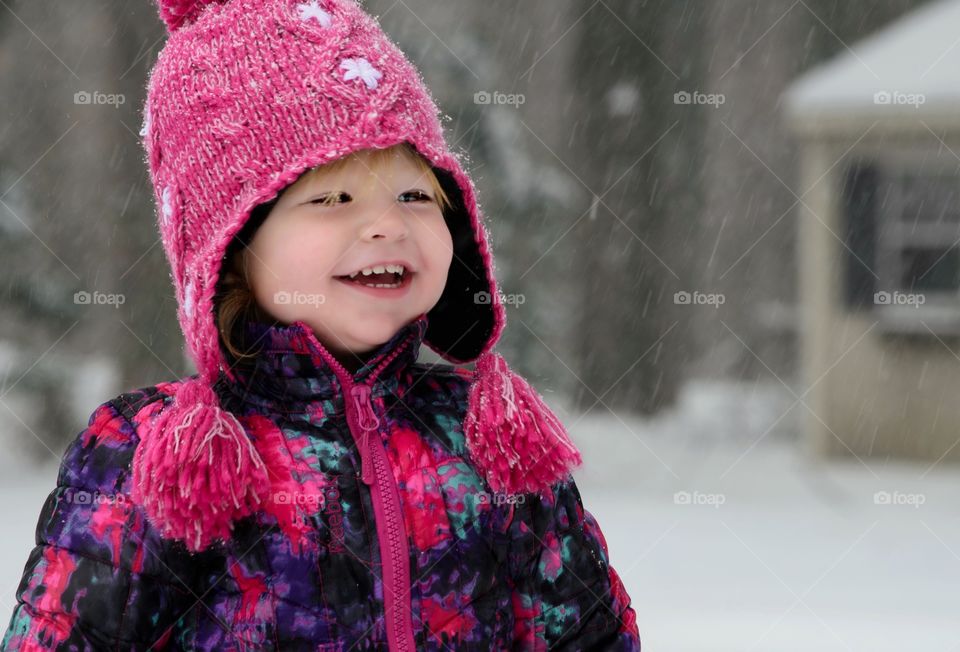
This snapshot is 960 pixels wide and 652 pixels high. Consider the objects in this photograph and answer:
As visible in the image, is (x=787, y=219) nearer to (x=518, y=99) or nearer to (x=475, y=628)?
(x=518, y=99)

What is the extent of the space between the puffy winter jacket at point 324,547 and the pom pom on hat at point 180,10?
64 centimetres

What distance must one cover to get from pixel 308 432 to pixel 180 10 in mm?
813

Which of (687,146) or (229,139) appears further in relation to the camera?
(687,146)

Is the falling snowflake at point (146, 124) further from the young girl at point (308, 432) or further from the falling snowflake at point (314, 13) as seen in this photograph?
the falling snowflake at point (314, 13)

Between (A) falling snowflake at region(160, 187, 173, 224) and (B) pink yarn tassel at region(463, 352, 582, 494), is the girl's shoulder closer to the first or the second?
(A) falling snowflake at region(160, 187, 173, 224)

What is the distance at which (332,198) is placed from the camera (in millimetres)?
1549

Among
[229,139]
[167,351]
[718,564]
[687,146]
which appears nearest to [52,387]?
[167,351]

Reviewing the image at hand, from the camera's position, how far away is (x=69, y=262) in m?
8.32

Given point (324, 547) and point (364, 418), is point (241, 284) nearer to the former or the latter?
point (364, 418)

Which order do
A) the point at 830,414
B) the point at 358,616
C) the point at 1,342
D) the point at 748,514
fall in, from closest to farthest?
the point at 358,616 < the point at 748,514 < the point at 1,342 < the point at 830,414

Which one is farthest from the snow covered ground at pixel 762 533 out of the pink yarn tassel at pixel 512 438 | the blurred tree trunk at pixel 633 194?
the pink yarn tassel at pixel 512 438

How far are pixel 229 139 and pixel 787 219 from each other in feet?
31.9

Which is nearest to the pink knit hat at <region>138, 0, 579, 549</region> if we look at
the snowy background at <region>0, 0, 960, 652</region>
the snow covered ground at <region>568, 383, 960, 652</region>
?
the snow covered ground at <region>568, 383, 960, 652</region>

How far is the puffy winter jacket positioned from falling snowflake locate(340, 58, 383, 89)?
415mm
